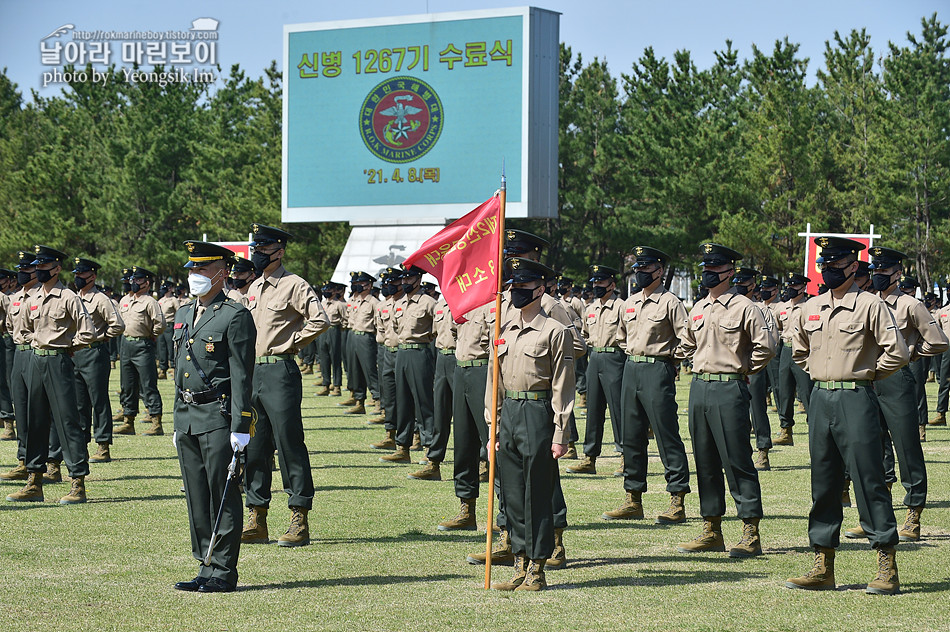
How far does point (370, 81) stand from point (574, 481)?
29881mm

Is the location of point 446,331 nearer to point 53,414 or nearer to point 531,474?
point 53,414

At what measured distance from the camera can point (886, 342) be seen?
8.04 meters

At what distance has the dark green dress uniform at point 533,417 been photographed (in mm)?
7840

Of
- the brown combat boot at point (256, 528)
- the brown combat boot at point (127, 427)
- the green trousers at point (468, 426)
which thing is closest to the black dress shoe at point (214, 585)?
the brown combat boot at point (256, 528)

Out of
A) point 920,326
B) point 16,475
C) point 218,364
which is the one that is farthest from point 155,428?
point 920,326

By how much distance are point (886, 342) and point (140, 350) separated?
12.3 metres

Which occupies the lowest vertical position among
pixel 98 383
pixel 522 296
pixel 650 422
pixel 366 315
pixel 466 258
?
pixel 650 422

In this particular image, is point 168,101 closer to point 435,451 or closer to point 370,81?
point 370,81

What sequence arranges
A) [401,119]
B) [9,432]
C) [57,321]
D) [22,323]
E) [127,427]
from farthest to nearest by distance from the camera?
[401,119]
[127,427]
[9,432]
[22,323]
[57,321]

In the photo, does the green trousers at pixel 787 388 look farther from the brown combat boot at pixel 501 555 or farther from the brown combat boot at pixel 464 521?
the brown combat boot at pixel 501 555

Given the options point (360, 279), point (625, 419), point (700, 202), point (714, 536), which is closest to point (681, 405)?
point (360, 279)

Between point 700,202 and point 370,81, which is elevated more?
point 370,81

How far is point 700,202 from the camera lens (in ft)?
154

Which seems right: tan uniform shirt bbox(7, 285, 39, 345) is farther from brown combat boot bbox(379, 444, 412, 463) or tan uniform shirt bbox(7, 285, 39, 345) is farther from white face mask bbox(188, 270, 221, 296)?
brown combat boot bbox(379, 444, 412, 463)
